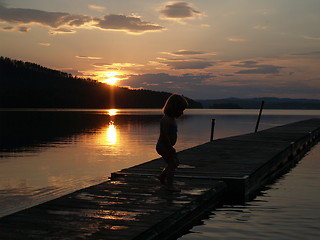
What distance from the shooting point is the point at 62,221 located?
21.8 ft

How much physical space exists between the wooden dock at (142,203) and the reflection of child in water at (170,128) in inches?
→ 23.3

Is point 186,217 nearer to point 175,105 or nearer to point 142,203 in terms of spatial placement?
point 142,203

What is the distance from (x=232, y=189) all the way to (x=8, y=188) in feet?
22.6

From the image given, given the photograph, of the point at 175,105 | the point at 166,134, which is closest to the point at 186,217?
the point at 166,134

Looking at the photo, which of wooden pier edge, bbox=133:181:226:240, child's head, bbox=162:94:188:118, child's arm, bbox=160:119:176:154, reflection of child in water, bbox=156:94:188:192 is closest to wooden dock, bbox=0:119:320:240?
wooden pier edge, bbox=133:181:226:240

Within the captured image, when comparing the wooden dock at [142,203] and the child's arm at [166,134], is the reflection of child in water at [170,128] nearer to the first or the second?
the child's arm at [166,134]

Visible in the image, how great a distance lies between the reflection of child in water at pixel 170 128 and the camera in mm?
8398

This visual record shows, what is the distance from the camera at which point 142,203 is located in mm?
7969

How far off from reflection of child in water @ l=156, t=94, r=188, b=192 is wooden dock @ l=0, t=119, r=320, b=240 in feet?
1.95

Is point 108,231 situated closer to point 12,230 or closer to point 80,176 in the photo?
point 12,230


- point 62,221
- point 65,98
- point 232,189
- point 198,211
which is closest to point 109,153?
point 232,189

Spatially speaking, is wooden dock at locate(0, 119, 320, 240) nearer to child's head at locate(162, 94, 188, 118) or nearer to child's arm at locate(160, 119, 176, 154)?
child's arm at locate(160, 119, 176, 154)

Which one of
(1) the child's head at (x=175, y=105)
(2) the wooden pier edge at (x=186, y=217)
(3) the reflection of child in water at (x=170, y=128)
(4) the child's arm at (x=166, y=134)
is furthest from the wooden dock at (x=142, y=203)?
(1) the child's head at (x=175, y=105)

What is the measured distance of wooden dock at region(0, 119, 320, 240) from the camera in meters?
6.27
